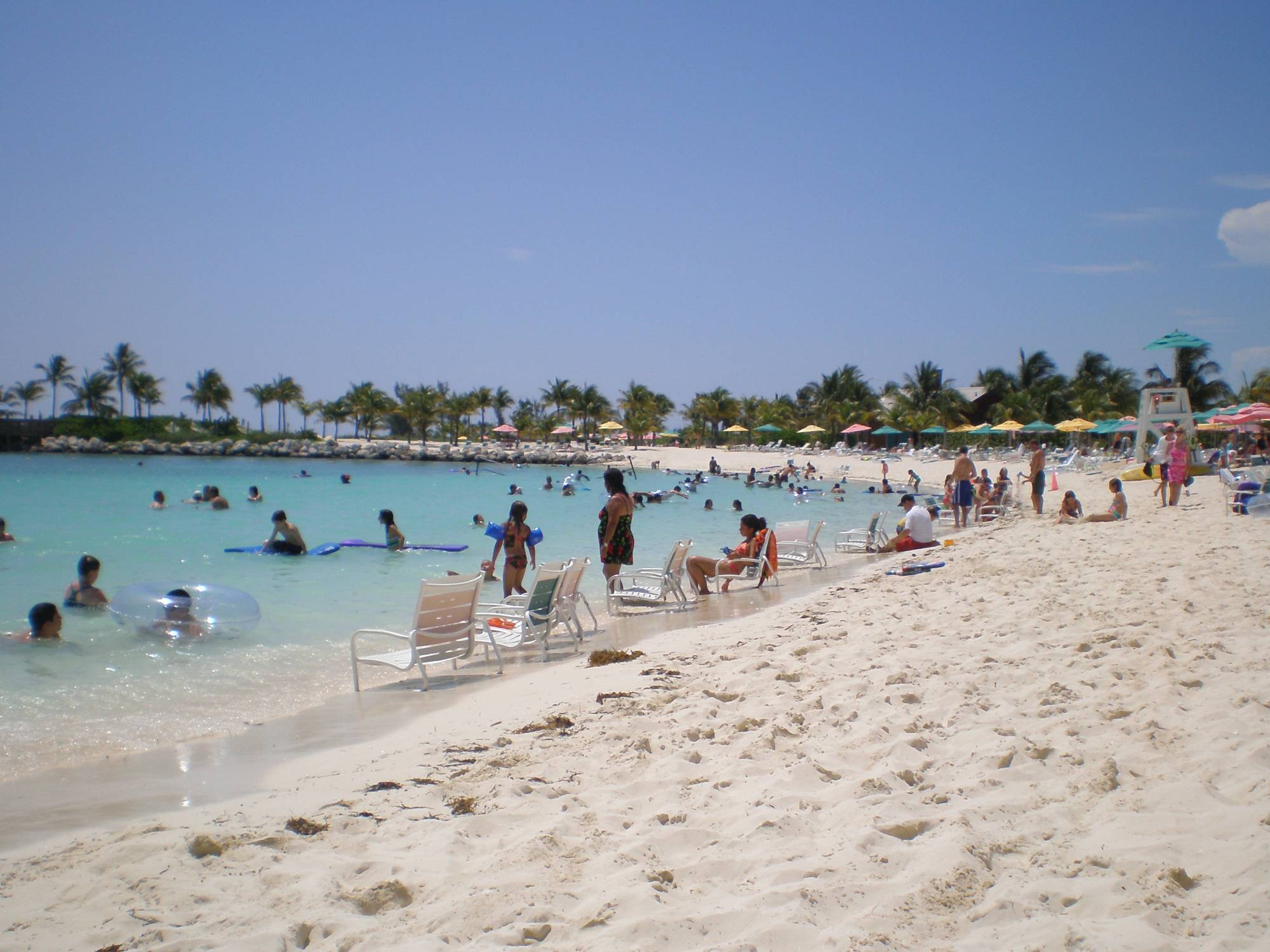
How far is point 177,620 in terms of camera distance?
7.66m

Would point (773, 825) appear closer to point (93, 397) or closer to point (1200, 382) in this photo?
point (1200, 382)

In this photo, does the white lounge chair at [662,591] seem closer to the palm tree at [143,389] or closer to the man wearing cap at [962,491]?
the man wearing cap at [962,491]

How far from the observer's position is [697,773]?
3.33 m

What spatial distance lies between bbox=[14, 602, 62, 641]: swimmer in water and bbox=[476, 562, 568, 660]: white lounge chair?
367cm

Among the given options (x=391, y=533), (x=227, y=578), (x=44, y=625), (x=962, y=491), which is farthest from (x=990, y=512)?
(x=44, y=625)

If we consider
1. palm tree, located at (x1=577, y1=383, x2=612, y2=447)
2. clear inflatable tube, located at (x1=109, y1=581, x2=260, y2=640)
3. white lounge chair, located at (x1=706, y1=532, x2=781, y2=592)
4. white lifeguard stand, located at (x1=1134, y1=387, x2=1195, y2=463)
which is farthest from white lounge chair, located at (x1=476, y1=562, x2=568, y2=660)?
palm tree, located at (x1=577, y1=383, x2=612, y2=447)

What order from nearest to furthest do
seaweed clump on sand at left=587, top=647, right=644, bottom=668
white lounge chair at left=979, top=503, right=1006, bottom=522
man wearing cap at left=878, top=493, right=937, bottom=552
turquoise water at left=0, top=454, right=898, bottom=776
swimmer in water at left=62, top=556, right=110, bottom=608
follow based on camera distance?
turquoise water at left=0, top=454, right=898, bottom=776
seaweed clump on sand at left=587, top=647, right=644, bottom=668
swimmer in water at left=62, top=556, right=110, bottom=608
man wearing cap at left=878, top=493, right=937, bottom=552
white lounge chair at left=979, top=503, right=1006, bottom=522

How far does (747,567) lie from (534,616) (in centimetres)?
374

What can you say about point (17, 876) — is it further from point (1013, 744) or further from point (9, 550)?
point (9, 550)

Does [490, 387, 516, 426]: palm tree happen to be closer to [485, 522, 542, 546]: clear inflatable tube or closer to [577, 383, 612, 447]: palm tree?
[577, 383, 612, 447]: palm tree

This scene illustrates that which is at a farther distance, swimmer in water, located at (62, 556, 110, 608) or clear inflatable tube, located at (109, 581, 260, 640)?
swimmer in water, located at (62, 556, 110, 608)

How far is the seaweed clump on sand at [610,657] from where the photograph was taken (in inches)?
233

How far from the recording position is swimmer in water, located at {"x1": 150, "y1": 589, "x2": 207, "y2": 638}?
7566mm

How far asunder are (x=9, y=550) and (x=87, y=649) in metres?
11.3
